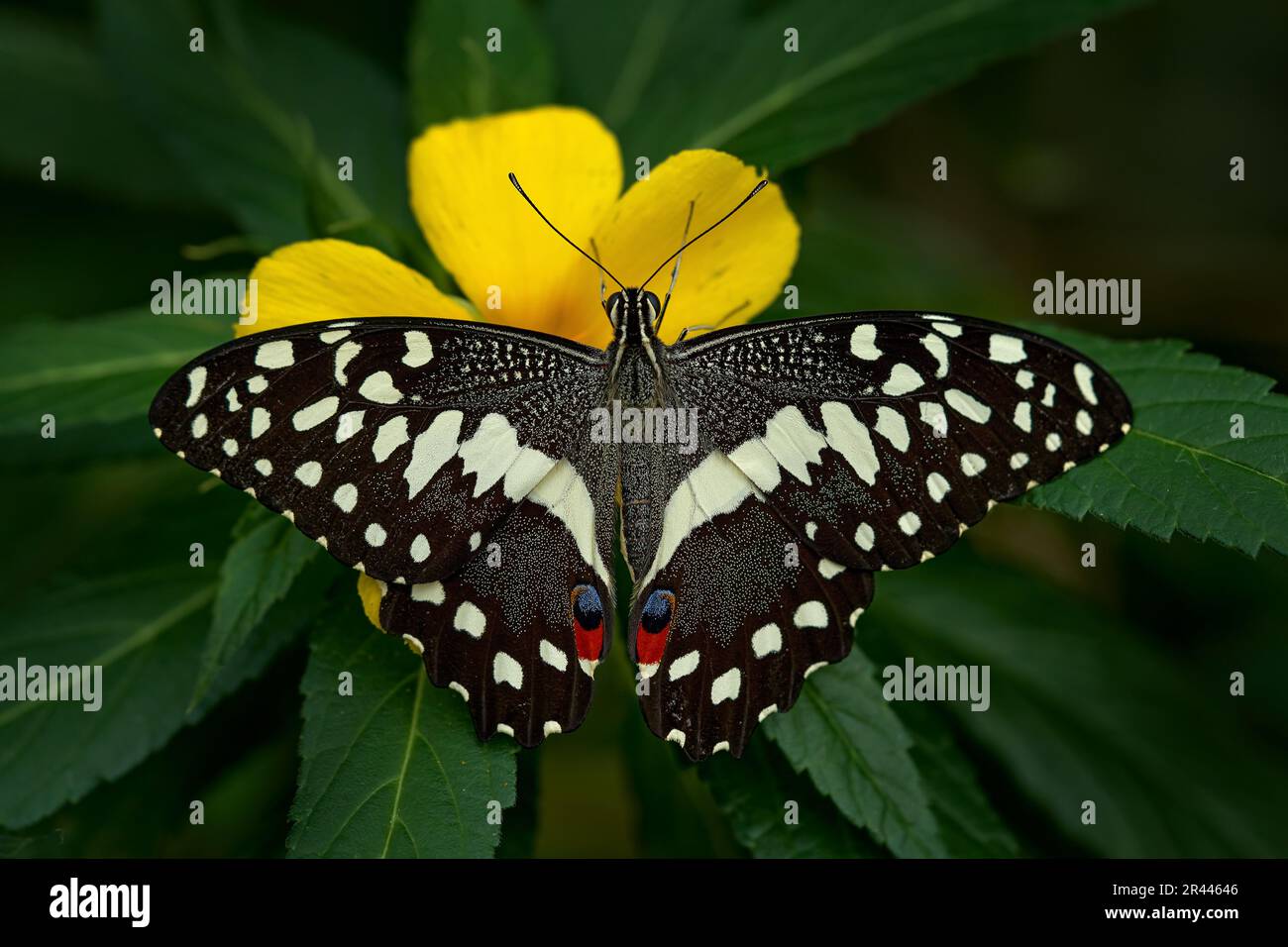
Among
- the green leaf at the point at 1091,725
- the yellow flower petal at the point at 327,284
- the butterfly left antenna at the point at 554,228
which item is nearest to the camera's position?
the yellow flower petal at the point at 327,284

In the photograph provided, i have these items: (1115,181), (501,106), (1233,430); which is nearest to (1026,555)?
(1115,181)

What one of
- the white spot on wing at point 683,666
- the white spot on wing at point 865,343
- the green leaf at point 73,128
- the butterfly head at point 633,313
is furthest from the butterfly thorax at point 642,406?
the green leaf at point 73,128

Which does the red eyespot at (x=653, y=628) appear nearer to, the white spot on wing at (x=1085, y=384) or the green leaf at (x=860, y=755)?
the green leaf at (x=860, y=755)

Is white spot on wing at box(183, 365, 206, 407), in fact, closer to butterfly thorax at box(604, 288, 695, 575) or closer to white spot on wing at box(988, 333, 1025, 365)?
butterfly thorax at box(604, 288, 695, 575)

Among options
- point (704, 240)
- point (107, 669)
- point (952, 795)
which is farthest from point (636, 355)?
point (107, 669)

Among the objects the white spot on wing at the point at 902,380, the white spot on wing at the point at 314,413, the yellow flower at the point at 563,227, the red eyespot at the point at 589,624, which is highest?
the yellow flower at the point at 563,227

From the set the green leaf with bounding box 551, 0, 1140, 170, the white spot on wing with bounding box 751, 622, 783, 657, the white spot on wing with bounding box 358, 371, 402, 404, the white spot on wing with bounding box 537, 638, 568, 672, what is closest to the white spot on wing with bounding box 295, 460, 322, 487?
the white spot on wing with bounding box 358, 371, 402, 404

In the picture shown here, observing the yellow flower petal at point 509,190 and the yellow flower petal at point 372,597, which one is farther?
the yellow flower petal at point 509,190
